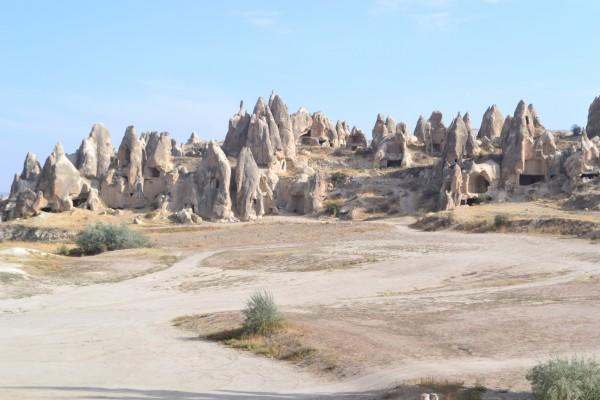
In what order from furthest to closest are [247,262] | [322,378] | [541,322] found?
[247,262] < [541,322] < [322,378]

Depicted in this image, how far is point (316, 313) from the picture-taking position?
773 inches

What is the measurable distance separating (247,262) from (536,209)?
2202 centimetres

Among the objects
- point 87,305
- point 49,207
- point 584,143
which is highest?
point 584,143

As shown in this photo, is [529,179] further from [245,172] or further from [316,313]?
[316,313]

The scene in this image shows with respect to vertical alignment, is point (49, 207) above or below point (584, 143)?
below

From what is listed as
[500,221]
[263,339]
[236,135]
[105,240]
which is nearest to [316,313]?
[263,339]

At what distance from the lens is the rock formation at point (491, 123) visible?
7606 cm

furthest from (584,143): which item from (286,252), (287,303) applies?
(287,303)

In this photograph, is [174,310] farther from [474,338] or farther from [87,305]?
[474,338]

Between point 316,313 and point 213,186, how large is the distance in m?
37.6

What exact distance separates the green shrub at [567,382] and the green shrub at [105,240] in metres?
33.7

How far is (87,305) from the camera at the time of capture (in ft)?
78.3

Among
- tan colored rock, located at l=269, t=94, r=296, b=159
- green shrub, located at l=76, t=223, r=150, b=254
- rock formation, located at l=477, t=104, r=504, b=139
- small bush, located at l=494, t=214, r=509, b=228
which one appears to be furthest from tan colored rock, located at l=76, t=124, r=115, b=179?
rock formation, located at l=477, t=104, r=504, b=139

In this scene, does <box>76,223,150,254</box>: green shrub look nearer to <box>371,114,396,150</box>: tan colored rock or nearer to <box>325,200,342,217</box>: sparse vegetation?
<box>325,200,342,217</box>: sparse vegetation
